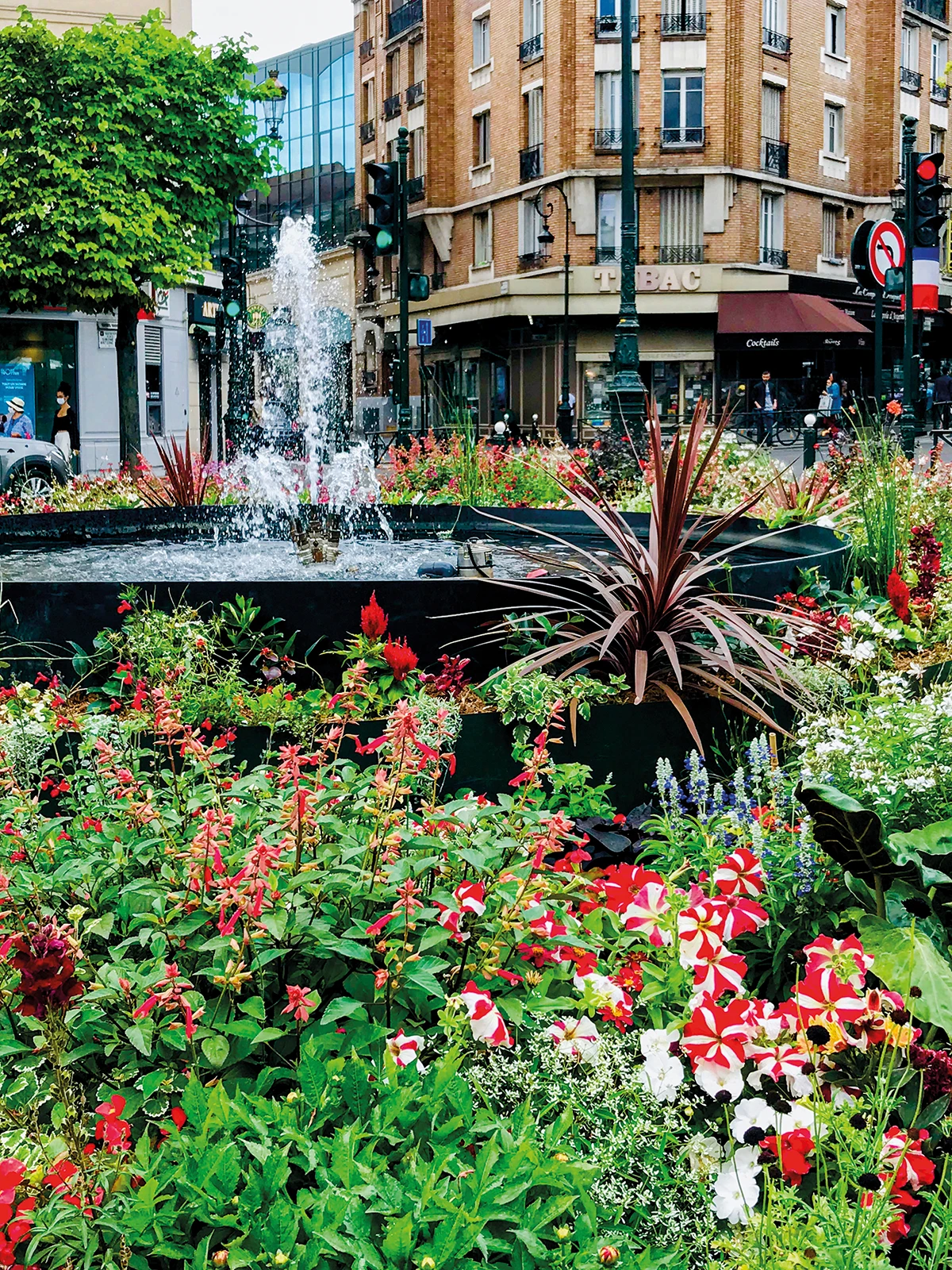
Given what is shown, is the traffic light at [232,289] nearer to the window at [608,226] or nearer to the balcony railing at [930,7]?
the window at [608,226]

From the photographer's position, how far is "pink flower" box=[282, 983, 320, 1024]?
229 cm

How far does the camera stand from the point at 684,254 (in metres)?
37.8

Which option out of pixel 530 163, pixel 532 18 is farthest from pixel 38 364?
pixel 532 18

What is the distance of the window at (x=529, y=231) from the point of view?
131 feet

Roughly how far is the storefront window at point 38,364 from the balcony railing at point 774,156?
1916 centimetres

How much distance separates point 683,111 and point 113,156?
62.1 feet

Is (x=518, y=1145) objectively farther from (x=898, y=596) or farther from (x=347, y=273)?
(x=347, y=273)

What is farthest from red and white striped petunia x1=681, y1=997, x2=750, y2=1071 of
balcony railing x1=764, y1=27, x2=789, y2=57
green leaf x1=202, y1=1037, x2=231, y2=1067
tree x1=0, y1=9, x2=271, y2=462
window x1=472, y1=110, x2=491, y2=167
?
window x1=472, y1=110, x2=491, y2=167

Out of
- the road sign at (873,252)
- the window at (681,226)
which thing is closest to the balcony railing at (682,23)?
the window at (681,226)

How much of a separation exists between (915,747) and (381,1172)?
1.73 meters

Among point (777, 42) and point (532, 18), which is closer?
point (777, 42)

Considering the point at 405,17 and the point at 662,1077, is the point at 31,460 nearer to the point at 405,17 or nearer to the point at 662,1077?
the point at 662,1077

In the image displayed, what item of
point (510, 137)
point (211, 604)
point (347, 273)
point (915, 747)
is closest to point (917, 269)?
point (211, 604)

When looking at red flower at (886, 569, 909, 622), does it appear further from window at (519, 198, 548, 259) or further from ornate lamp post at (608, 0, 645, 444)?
window at (519, 198, 548, 259)
